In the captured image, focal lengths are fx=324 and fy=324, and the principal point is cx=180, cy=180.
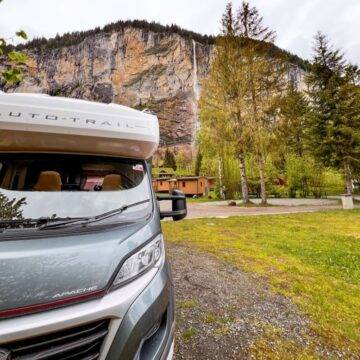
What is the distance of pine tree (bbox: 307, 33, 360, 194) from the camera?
23.3 m

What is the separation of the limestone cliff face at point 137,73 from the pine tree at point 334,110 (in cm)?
8577

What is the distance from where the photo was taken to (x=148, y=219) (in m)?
2.63

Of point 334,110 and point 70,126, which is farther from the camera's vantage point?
point 334,110

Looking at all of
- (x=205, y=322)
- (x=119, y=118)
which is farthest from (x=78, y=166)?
(x=205, y=322)

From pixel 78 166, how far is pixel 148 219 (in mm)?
1073

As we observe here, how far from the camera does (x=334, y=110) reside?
23906mm

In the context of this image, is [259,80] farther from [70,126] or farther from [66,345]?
[66,345]

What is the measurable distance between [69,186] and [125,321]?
1.56 meters

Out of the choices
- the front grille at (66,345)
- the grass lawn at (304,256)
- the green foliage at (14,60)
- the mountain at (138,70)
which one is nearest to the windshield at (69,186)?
the front grille at (66,345)

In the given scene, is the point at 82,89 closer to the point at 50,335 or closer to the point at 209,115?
the point at 209,115

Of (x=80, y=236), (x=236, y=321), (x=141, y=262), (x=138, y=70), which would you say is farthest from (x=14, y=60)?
(x=138, y=70)

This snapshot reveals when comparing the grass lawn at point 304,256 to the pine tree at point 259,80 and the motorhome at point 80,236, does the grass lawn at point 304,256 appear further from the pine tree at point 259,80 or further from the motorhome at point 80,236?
the pine tree at point 259,80

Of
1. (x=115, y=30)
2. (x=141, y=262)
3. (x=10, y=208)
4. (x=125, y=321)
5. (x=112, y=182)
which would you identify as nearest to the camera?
(x=125, y=321)

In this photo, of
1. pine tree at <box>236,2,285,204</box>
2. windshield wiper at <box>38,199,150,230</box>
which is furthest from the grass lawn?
pine tree at <box>236,2,285,204</box>
